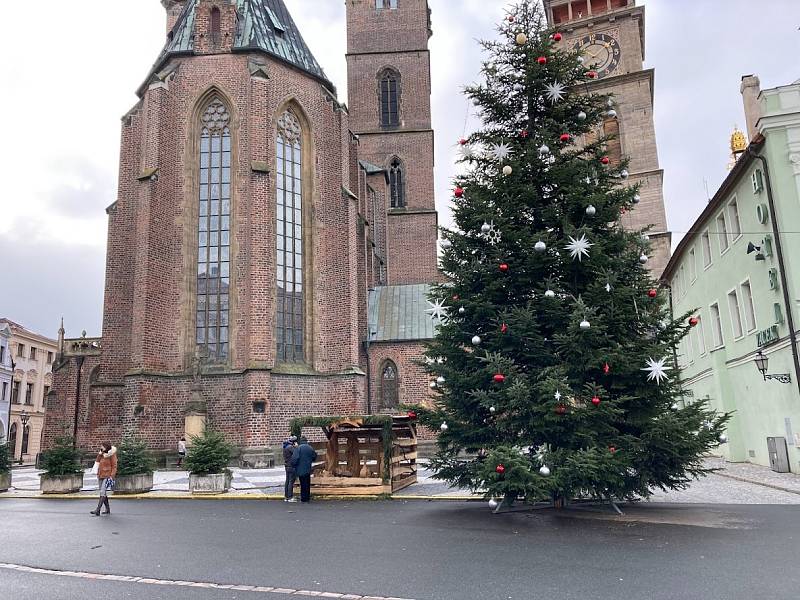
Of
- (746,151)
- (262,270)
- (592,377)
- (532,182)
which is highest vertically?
(746,151)

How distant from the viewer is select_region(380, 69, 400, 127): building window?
38844 millimetres

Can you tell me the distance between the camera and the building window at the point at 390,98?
3884cm

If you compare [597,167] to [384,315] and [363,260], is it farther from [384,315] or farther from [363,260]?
[384,315]

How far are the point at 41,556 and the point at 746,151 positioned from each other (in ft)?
60.3

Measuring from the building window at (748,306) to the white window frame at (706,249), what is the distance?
3.13 meters

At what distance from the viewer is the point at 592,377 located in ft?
33.9

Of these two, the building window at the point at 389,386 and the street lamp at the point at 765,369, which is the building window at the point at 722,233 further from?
the building window at the point at 389,386

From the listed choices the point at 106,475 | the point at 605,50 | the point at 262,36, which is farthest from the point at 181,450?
the point at 605,50

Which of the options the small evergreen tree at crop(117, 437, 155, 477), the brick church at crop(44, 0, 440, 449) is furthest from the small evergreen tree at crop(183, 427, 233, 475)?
the brick church at crop(44, 0, 440, 449)

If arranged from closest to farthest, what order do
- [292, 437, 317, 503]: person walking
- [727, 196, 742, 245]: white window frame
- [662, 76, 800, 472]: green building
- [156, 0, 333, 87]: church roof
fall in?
[292, 437, 317, 503]: person walking, [662, 76, 800, 472]: green building, [727, 196, 742, 245]: white window frame, [156, 0, 333, 87]: church roof

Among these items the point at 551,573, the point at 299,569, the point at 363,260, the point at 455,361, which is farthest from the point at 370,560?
the point at 363,260

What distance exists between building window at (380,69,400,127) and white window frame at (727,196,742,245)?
2272 centimetres

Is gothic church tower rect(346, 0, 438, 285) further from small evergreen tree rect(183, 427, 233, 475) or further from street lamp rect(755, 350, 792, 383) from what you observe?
small evergreen tree rect(183, 427, 233, 475)

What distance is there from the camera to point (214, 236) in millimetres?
23734
